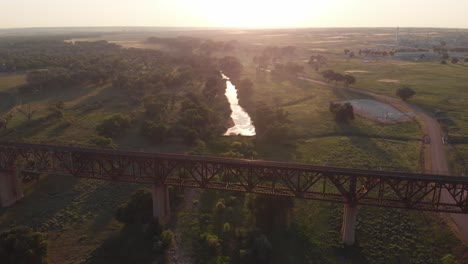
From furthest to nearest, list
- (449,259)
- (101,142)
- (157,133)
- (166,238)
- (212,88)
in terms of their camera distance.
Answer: (212,88) < (157,133) < (101,142) < (166,238) < (449,259)

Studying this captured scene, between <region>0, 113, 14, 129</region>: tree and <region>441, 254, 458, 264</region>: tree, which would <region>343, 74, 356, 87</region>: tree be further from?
<region>0, 113, 14, 129</region>: tree

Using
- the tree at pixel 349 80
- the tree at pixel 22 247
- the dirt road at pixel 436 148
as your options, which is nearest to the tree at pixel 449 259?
the dirt road at pixel 436 148

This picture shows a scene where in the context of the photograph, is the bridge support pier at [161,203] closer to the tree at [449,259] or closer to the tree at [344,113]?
the tree at [449,259]

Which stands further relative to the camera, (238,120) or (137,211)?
(238,120)

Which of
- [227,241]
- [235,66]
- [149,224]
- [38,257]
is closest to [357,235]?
[227,241]

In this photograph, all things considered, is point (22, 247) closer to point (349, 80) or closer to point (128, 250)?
point (128, 250)

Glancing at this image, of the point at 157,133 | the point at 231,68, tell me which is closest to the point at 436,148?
the point at 157,133

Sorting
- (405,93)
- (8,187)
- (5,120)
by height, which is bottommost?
(8,187)

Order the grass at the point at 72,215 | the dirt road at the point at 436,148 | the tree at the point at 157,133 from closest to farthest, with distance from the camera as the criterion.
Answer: the grass at the point at 72,215
the dirt road at the point at 436,148
the tree at the point at 157,133
